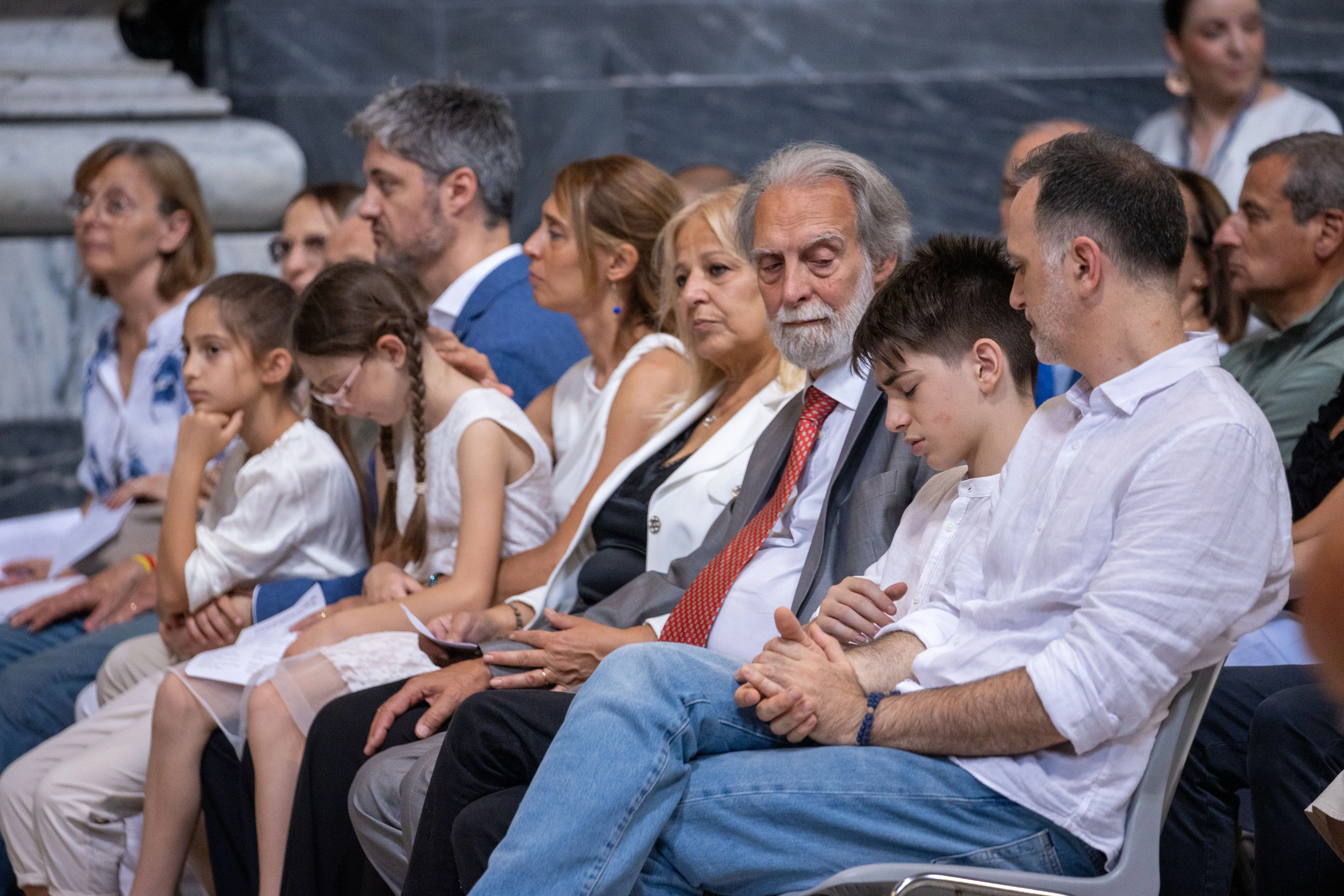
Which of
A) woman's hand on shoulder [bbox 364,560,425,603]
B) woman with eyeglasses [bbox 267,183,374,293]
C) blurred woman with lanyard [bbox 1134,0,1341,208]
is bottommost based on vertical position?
woman's hand on shoulder [bbox 364,560,425,603]

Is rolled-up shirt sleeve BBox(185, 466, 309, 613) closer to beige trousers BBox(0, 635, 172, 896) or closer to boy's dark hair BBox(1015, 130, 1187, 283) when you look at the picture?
beige trousers BBox(0, 635, 172, 896)

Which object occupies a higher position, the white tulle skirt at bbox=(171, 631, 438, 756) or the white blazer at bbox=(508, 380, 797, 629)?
the white blazer at bbox=(508, 380, 797, 629)

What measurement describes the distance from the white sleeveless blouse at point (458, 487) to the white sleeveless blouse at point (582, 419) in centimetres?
6

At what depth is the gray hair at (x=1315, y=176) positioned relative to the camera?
2.77m

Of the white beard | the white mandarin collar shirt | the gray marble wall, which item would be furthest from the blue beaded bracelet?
the gray marble wall

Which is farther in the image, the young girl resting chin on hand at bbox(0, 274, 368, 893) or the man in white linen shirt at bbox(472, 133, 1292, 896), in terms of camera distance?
the young girl resting chin on hand at bbox(0, 274, 368, 893)

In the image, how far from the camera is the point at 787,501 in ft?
7.76

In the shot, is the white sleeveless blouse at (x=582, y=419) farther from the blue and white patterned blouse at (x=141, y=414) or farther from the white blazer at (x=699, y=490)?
the blue and white patterned blouse at (x=141, y=414)

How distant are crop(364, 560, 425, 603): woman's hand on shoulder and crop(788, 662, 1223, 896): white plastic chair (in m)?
1.34

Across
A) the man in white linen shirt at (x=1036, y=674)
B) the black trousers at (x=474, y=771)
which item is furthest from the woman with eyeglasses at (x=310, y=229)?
the man in white linen shirt at (x=1036, y=674)

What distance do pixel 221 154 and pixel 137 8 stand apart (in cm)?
68

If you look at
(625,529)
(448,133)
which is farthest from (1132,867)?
(448,133)

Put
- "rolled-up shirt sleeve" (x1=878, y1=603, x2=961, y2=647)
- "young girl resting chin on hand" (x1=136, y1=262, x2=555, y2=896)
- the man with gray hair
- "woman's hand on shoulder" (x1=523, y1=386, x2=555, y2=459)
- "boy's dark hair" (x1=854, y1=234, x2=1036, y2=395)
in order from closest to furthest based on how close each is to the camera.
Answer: "rolled-up shirt sleeve" (x1=878, y1=603, x2=961, y2=647), "boy's dark hair" (x1=854, y1=234, x2=1036, y2=395), "young girl resting chin on hand" (x1=136, y1=262, x2=555, y2=896), "woman's hand on shoulder" (x1=523, y1=386, x2=555, y2=459), the man with gray hair

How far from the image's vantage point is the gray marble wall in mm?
5016
